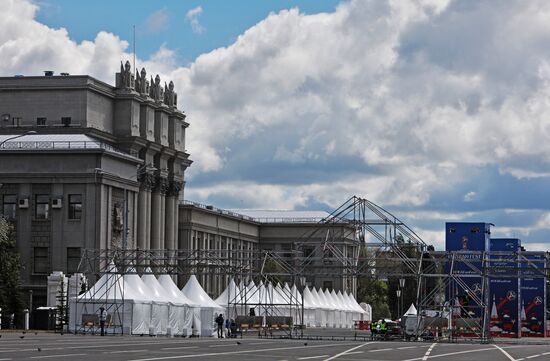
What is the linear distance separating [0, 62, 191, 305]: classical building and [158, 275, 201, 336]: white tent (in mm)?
21503

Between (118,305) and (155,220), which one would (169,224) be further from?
(118,305)

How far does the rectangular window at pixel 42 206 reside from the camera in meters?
118

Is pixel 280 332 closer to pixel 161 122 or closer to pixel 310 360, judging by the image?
pixel 161 122

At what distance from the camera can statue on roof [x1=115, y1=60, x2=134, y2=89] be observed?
14012 centimetres

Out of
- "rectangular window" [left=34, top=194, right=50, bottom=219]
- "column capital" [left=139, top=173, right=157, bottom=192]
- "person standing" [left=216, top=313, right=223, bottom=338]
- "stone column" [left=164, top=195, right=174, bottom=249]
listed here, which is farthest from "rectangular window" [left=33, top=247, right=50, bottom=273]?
"person standing" [left=216, top=313, right=223, bottom=338]

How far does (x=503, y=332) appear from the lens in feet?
318

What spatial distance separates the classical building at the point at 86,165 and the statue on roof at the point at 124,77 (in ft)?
0.32

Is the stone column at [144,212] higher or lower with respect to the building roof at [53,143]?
lower

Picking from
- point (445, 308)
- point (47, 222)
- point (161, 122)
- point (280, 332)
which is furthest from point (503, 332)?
point (161, 122)

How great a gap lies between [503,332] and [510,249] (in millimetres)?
6062

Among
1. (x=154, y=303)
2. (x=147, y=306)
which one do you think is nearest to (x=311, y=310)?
(x=154, y=303)

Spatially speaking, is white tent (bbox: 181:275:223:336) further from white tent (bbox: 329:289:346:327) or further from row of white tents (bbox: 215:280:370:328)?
white tent (bbox: 329:289:346:327)

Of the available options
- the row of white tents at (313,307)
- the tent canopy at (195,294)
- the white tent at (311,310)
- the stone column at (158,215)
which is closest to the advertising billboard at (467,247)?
the tent canopy at (195,294)

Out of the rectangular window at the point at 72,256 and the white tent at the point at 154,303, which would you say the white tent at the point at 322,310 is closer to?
the rectangular window at the point at 72,256
